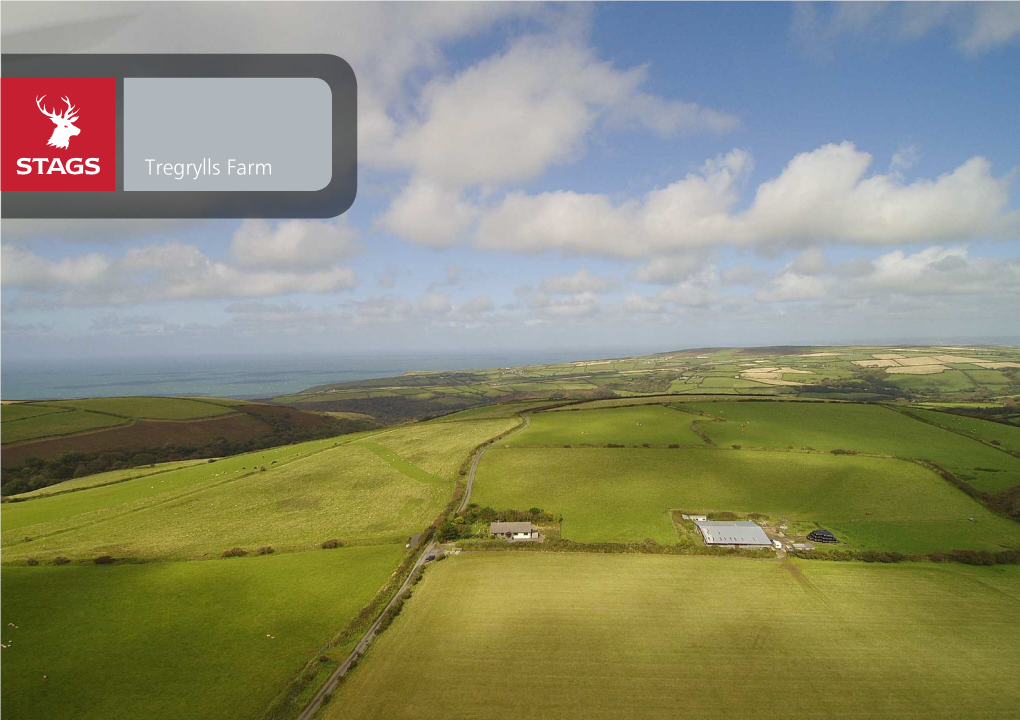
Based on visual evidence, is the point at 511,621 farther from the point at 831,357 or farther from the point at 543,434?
the point at 831,357

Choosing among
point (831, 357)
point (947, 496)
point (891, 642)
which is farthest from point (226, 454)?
point (831, 357)

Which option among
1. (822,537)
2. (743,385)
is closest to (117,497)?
(822,537)

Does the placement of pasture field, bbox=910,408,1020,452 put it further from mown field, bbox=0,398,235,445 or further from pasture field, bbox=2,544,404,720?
mown field, bbox=0,398,235,445

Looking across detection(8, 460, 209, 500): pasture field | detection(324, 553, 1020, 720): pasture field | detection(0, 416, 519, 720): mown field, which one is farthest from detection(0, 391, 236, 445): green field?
detection(324, 553, 1020, 720): pasture field

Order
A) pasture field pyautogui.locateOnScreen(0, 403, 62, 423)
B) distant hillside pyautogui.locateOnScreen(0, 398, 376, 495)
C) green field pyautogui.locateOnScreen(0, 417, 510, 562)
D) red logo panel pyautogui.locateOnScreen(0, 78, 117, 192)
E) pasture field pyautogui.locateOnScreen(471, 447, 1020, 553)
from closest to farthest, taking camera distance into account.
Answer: red logo panel pyautogui.locateOnScreen(0, 78, 117, 192) < green field pyautogui.locateOnScreen(0, 417, 510, 562) < pasture field pyautogui.locateOnScreen(471, 447, 1020, 553) < distant hillside pyautogui.locateOnScreen(0, 398, 376, 495) < pasture field pyautogui.locateOnScreen(0, 403, 62, 423)

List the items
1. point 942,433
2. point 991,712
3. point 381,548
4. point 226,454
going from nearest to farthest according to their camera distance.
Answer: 1. point 991,712
2. point 381,548
3. point 942,433
4. point 226,454

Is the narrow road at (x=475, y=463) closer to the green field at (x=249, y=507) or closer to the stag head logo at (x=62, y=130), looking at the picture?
the green field at (x=249, y=507)

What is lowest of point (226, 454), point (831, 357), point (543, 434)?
point (226, 454)

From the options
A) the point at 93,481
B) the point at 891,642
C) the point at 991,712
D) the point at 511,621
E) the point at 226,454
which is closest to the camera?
the point at 991,712
